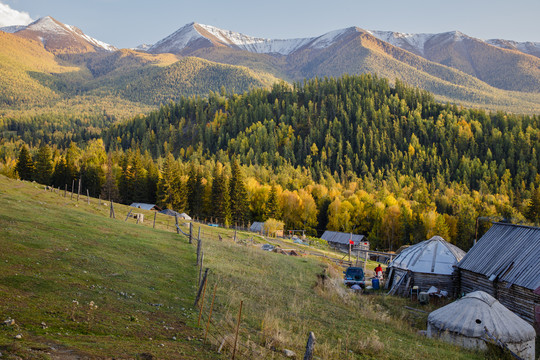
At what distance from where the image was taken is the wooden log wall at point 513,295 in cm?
2648

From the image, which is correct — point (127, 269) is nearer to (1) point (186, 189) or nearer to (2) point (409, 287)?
(2) point (409, 287)

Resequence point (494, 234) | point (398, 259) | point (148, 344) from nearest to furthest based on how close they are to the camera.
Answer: point (148, 344) < point (494, 234) < point (398, 259)

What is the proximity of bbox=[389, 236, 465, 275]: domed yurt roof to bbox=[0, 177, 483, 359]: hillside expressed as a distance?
33.6 feet

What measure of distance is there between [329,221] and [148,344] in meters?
109

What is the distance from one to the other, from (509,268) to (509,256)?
135 cm

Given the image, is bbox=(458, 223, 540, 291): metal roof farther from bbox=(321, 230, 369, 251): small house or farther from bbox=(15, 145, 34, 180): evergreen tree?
bbox=(15, 145, 34, 180): evergreen tree

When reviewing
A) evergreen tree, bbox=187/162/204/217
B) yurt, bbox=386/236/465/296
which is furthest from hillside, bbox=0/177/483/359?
evergreen tree, bbox=187/162/204/217

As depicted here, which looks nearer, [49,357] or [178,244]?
[49,357]

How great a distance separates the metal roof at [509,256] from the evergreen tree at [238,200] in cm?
7371

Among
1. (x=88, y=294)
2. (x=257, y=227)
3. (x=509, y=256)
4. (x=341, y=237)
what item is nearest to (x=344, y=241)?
(x=341, y=237)

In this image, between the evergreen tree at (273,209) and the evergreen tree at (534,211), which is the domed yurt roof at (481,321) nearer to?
the evergreen tree at (273,209)

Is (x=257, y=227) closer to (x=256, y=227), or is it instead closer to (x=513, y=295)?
(x=256, y=227)

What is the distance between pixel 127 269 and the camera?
19.4 m

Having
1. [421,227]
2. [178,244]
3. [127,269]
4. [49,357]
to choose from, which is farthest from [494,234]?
[421,227]
